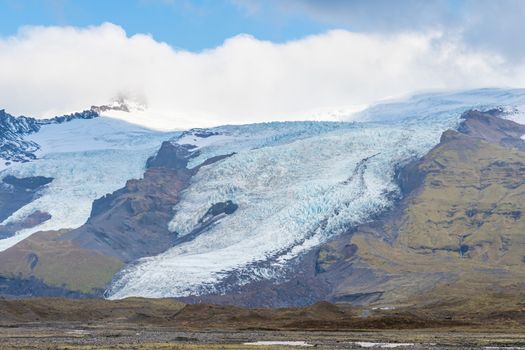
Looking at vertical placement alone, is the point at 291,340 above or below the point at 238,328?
above

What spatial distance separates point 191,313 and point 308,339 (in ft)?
202

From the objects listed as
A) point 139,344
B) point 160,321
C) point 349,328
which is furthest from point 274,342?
point 160,321

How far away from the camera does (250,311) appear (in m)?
173

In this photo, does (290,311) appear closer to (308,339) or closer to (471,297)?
(471,297)

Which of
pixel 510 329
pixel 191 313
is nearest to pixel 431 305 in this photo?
pixel 191 313

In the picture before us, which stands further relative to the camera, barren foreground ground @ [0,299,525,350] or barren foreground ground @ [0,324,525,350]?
barren foreground ground @ [0,299,525,350]

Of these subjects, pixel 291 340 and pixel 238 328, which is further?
pixel 238 328

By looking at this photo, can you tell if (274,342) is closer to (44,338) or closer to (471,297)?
(44,338)

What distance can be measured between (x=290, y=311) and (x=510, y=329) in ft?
160

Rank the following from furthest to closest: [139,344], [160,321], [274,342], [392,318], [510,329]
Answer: [160,321]
[392,318]
[510,329]
[274,342]
[139,344]

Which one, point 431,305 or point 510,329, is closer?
point 510,329

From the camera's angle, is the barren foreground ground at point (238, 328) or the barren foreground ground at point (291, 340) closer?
the barren foreground ground at point (291, 340)

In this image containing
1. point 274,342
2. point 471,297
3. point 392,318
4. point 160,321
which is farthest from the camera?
point 471,297

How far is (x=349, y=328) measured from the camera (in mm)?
136625
